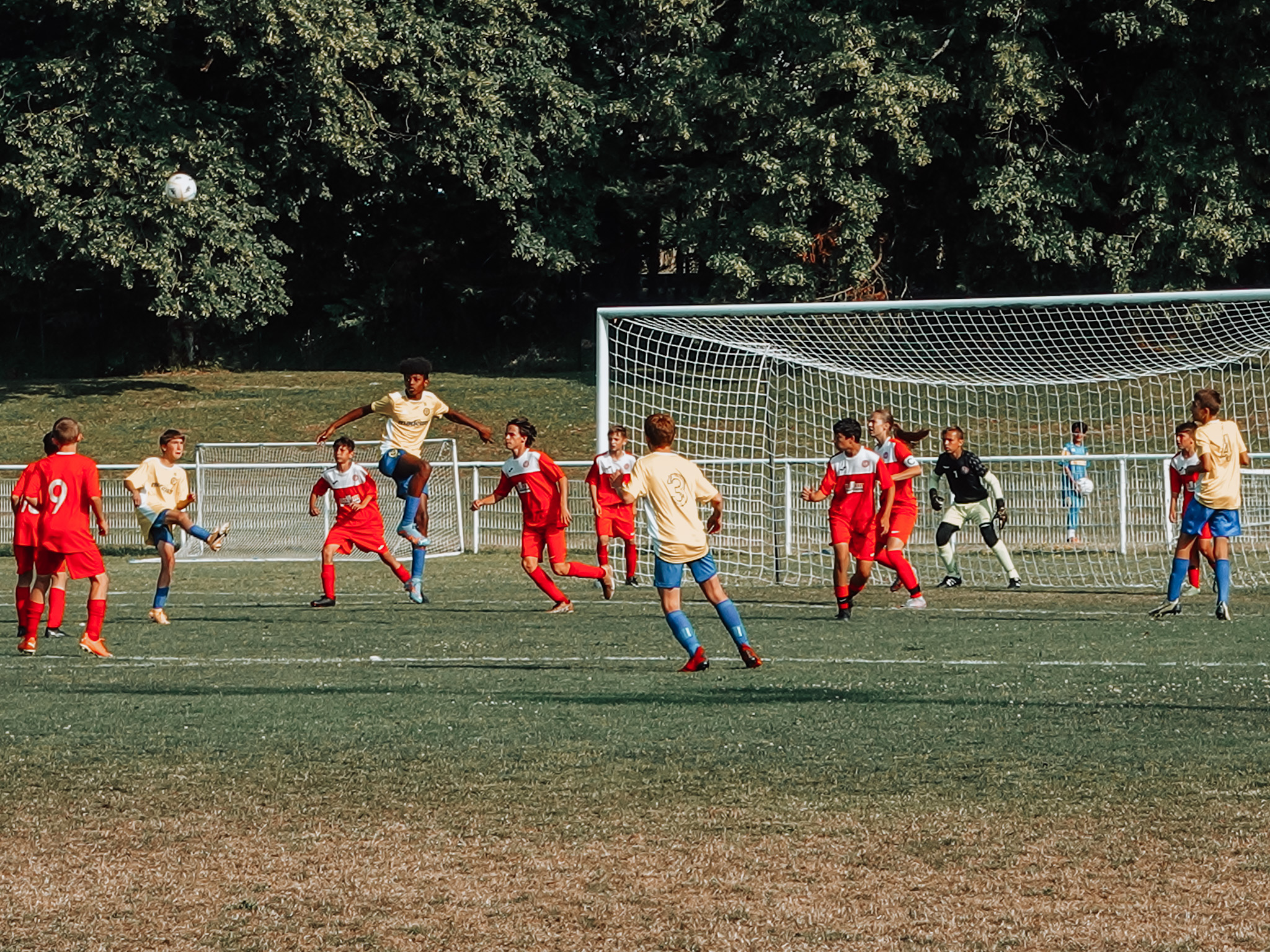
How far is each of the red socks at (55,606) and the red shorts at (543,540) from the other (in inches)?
159

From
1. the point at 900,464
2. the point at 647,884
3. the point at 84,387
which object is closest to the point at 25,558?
the point at 900,464

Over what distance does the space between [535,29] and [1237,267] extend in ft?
55.5

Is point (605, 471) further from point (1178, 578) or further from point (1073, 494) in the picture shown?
point (1073, 494)

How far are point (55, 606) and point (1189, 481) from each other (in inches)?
362

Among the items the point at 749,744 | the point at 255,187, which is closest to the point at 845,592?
the point at 749,744

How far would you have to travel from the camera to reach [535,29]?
36844 millimetres

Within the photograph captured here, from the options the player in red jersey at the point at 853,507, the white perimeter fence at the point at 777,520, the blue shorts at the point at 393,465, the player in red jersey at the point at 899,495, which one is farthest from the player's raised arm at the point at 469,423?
the white perimeter fence at the point at 777,520

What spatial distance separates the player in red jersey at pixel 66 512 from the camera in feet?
36.2

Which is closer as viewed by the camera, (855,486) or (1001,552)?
(855,486)

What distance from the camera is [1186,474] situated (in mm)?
13422

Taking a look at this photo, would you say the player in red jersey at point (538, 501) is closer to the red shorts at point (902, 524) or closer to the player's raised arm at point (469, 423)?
the player's raised arm at point (469, 423)

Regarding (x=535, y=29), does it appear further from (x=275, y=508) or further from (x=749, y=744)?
(x=749, y=744)

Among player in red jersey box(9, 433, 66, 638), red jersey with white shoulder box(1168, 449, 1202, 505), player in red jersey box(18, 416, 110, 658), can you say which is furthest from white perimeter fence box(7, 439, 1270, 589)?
player in red jersey box(18, 416, 110, 658)

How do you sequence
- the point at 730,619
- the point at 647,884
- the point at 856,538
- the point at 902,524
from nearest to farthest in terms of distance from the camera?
1. the point at 647,884
2. the point at 730,619
3. the point at 856,538
4. the point at 902,524
